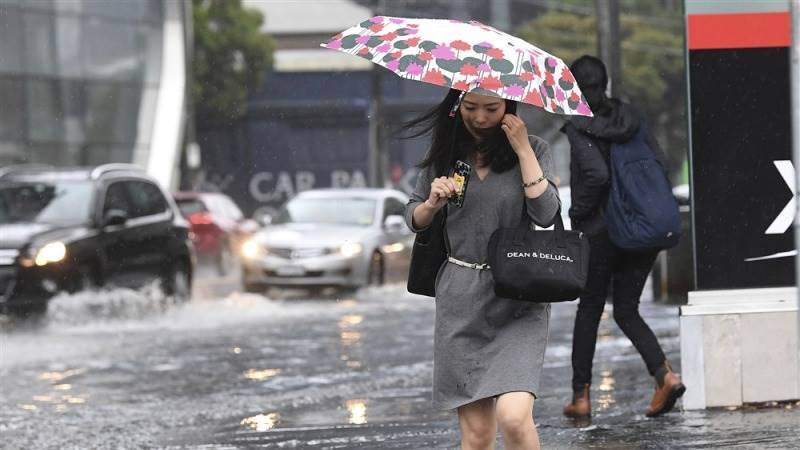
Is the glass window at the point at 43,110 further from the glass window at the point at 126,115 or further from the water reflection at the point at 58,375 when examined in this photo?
the water reflection at the point at 58,375

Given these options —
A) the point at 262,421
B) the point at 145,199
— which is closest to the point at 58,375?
the point at 262,421

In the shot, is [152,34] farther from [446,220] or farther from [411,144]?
[446,220]

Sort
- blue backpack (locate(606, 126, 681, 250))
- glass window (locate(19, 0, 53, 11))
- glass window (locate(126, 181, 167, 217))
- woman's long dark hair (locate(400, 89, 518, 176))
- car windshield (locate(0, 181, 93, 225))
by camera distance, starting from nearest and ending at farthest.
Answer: woman's long dark hair (locate(400, 89, 518, 176)), blue backpack (locate(606, 126, 681, 250)), car windshield (locate(0, 181, 93, 225)), glass window (locate(126, 181, 167, 217)), glass window (locate(19, 0, 53, 11))

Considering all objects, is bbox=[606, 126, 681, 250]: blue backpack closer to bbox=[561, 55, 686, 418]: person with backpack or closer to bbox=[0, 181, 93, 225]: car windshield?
bbox=[561, 55, 686, 418]: person with backpack

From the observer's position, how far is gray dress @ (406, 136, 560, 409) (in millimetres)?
5477

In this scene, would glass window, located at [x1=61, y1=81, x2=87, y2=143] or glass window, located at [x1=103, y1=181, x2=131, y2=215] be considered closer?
glass window, located at [x1=103, y1=181, x2=131, y2=215]

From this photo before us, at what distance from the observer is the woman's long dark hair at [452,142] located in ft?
18.1

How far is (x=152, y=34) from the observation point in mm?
39688

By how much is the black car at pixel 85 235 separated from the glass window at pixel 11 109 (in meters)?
18.1

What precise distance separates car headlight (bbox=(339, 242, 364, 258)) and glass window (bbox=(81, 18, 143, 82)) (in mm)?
18874

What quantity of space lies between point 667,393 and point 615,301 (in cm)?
53

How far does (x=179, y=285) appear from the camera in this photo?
18.0 metres

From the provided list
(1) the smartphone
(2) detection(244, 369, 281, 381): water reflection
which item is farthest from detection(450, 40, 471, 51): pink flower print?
(2) detection(244, 369, 281, 381): water reflection

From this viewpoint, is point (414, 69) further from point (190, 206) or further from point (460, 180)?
point (190, 206)
